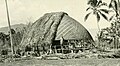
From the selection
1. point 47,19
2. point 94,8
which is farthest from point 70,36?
point 94,8

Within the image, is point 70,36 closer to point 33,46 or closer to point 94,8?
point 33,46

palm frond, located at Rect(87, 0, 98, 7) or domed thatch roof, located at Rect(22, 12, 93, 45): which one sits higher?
palm frond, located at Rect(87, 0, 98, 7)

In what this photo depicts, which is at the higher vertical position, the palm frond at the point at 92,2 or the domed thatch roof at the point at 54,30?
the palm frond at the point at 92,2

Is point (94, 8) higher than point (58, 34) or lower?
higher

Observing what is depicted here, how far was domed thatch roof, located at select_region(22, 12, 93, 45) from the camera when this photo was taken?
3934cm

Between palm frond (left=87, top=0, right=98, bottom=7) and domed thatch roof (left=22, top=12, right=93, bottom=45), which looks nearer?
domed thatch roof (left=22, top=12, right=93, bottom=45)

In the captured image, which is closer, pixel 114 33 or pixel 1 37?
pixel 114 33

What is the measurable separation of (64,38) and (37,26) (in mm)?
4732

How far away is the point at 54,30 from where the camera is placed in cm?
3978

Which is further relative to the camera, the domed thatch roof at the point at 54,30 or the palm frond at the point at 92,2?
the palm frond at the point at 92,2

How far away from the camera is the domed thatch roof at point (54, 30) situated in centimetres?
3934

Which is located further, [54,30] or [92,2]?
[92,2]

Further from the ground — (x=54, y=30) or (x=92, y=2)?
(x=92, y=2)

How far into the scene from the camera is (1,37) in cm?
6481
